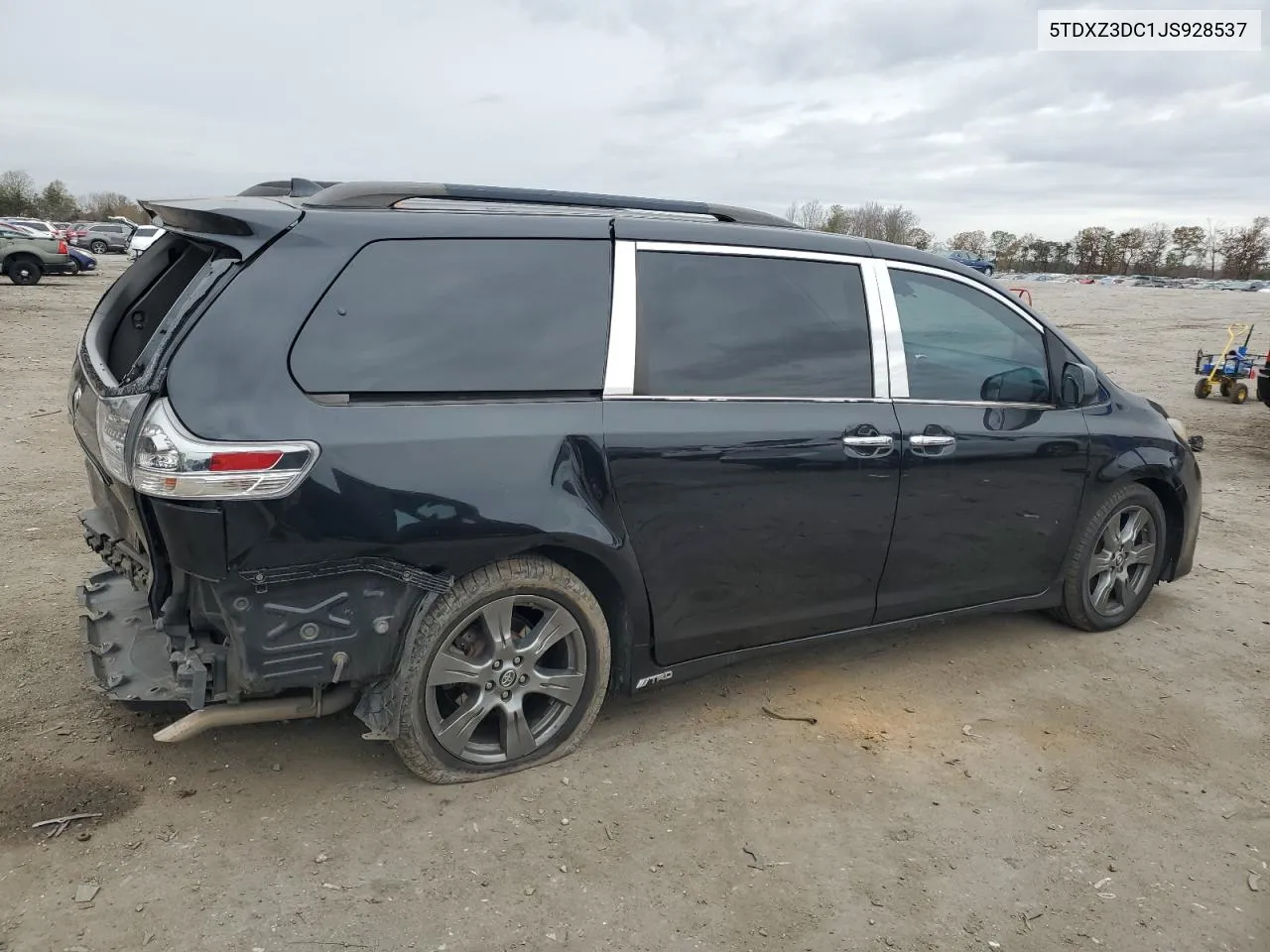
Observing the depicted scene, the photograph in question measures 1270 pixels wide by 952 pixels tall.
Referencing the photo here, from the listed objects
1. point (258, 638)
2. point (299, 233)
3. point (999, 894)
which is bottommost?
point (999, 894)

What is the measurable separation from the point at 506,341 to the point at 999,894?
219 cm

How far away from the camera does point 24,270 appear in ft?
81.0

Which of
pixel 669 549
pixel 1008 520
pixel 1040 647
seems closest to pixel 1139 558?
pixel 1040 647

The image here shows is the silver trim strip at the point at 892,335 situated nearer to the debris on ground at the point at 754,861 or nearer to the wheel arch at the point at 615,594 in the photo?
the wheel arch at the point at 615,594

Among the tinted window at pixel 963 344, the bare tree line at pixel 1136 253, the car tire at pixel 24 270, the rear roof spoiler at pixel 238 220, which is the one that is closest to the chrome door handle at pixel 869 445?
the tinted window at pixel 963 344

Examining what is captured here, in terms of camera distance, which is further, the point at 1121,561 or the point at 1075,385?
the point at 1121,561

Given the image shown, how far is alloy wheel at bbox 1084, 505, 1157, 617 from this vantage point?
4.53m

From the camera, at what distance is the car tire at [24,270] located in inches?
960

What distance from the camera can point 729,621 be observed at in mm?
3467

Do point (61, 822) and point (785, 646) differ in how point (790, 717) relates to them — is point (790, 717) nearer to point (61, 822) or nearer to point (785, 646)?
point (785, 646)

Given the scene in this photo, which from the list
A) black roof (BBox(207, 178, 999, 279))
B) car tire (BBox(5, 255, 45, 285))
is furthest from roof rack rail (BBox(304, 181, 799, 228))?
car tire (BBox(5, 255, 45, 285))

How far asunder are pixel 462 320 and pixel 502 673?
1.13 m

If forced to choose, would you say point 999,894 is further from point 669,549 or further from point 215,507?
point 215,507

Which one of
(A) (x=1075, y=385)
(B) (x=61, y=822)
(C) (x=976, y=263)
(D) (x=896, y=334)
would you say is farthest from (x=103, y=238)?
(A) (x=1075, y=385)
